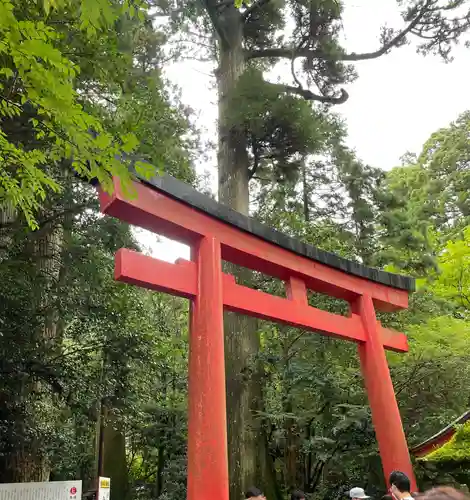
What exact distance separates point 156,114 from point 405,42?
5859 millimetres

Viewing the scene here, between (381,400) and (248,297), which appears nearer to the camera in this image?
(248,297)

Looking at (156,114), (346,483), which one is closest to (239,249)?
(156,114)

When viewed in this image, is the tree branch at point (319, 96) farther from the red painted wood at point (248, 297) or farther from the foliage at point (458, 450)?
the foliage at point (458, 450)

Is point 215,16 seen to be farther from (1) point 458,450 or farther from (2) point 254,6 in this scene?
(1) point 458,450

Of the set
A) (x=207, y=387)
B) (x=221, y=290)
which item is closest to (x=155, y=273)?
(x=221, y=290)

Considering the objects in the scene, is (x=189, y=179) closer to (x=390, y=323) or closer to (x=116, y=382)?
(x=116, y=382)

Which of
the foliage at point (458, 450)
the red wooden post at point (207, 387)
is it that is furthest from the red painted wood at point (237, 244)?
the foliage at point (458, 450)

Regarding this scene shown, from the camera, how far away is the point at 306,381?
8086mm

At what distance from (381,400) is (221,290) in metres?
2.75

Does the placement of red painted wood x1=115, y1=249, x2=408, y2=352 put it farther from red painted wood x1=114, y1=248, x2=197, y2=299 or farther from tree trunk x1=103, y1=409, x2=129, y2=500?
tree trunk x1=103, y1=409, x2=129, y2=500

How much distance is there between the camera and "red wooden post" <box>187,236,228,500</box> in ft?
13.3

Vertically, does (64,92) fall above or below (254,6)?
below

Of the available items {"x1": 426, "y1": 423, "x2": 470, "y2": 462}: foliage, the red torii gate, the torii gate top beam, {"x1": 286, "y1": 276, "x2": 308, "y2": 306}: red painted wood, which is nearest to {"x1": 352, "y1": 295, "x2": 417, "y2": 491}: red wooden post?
the red torii gate

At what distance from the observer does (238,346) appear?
283 inches
